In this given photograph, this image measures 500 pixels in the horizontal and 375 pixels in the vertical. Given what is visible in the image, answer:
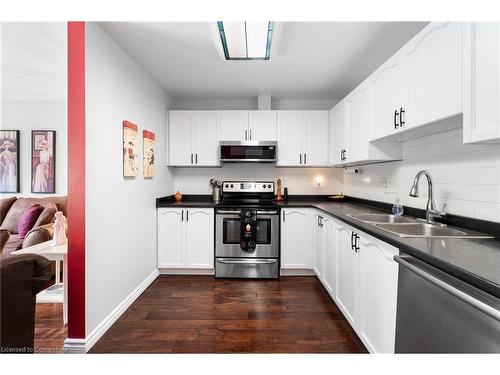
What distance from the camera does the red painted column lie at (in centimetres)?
176

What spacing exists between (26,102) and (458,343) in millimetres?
5531

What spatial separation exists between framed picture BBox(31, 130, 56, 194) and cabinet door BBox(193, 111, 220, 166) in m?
2.28

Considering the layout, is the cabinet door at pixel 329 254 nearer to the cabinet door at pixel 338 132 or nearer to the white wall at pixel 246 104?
the cabinet door at pixel 338 132

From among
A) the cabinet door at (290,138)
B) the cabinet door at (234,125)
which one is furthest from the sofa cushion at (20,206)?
the cabinet door at (290,138)

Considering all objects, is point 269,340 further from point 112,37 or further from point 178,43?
point 112,37

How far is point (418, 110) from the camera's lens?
160cm

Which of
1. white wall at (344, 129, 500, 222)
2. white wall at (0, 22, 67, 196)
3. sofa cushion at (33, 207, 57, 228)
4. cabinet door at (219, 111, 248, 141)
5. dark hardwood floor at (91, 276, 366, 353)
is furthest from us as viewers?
cabinet door at (219, 111, 248, 141)

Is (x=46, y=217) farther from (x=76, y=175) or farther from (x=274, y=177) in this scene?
(x=274, y=177)

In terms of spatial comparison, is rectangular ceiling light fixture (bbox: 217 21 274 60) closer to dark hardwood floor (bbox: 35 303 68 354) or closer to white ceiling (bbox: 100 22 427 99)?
white ceiling (bbox: 100 22 427 99)

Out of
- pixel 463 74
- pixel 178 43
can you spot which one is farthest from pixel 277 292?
pixel 178 43

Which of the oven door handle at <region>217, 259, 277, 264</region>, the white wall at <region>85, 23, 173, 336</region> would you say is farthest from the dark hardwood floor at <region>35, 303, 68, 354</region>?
the oven door handle at <region>217, 259, 277, 264</region>

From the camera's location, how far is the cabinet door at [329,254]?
2.45 meters

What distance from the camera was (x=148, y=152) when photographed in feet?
9.48

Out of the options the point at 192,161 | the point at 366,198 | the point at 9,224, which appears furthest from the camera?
the point at 192,161
